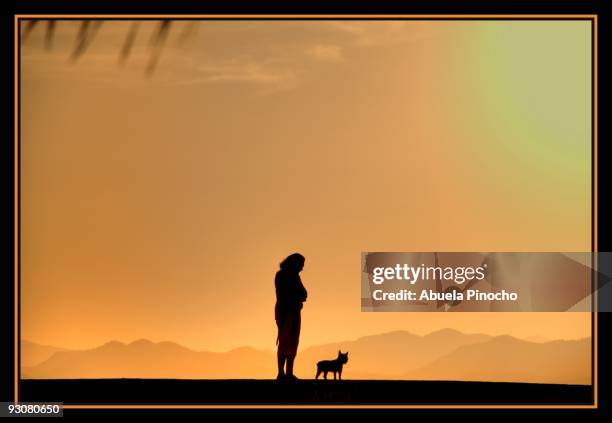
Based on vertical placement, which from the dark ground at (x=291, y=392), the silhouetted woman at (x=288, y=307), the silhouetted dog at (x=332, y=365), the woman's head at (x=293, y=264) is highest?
the woman's head at (x=293, y=264)

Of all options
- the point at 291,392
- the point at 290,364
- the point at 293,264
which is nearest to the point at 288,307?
the point at 293,264

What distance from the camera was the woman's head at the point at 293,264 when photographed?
14.4 metres

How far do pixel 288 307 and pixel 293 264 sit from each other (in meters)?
0.55

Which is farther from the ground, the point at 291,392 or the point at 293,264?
the point at 293,264

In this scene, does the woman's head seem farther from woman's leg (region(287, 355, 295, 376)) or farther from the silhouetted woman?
woman's leg (region(287, 355, 295, 376))

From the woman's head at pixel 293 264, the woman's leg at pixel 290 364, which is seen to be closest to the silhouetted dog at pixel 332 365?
the woman's leg at pixel 290 364

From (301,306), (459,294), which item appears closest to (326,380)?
(301,306)

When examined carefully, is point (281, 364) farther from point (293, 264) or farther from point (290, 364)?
point (293, 264)

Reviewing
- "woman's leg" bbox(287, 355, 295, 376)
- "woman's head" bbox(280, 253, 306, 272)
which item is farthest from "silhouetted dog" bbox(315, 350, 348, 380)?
"woman's head" bbox(280, 253, 306, 272)

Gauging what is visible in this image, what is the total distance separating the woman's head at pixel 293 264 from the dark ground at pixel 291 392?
1422mm

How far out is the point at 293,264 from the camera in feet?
47.2

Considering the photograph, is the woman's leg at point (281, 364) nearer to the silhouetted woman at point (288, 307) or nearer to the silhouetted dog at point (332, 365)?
the silhouetted woman at point (288, 307)

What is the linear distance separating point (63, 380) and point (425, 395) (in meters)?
4.73
